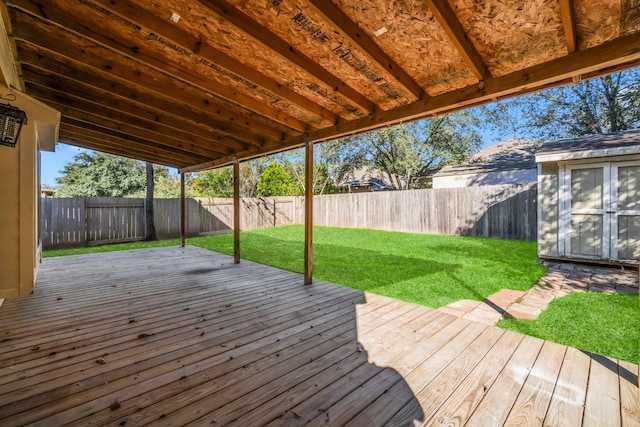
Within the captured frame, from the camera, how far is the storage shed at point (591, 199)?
4.52 meters

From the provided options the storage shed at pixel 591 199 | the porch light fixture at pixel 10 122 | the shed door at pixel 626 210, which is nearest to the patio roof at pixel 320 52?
the porch light fixture at pixel 10 122

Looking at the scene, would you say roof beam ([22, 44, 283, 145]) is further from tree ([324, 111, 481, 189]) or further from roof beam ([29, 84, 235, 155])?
tree ([324, 111, 481, 189])

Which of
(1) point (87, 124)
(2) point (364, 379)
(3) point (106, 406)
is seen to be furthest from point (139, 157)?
(2) point (364, 379)

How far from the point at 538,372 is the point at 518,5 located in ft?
7.69

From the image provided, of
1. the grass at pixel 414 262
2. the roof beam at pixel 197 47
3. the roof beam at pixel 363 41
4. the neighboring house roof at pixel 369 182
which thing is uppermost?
the neighboring house roof at pixel 369 182

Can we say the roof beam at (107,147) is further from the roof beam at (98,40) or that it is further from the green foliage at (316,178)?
the green foliage at (316,178)

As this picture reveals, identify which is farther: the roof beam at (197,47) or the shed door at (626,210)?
the shed door at (626,210)

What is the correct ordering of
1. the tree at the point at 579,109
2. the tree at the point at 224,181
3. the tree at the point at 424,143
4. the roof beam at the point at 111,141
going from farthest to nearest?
the tree at the point at 224,181 < the tree at the point at 424,143 < the tree at the point at 579,109 < the roof beam at the point at 111,141

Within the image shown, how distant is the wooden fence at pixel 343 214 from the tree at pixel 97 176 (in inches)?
336

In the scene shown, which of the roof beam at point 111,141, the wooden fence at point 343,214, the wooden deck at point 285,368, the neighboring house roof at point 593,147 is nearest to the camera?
the wooden deck at point 285,368

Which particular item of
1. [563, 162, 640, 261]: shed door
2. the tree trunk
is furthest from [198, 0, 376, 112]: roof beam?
the tree trunk

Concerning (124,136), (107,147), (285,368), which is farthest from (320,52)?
(107,147)

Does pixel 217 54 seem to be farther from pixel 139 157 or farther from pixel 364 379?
pixel 139 157

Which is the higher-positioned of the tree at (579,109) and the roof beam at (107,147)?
the tree at (579,109)
